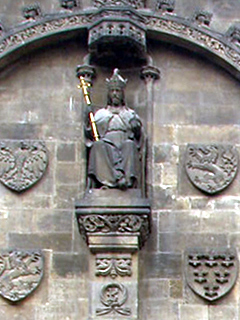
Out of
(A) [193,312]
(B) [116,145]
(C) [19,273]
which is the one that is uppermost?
(B) [116,145]

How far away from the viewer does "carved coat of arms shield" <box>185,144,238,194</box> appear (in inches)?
716

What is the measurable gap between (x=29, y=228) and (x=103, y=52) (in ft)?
7.89

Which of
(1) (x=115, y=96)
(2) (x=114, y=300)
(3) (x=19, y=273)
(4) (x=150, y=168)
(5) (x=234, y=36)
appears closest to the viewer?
(2) (x=114, y=300)

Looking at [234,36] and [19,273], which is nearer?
[19,273]

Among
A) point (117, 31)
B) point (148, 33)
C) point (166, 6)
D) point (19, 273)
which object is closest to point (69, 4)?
point (117, 31)

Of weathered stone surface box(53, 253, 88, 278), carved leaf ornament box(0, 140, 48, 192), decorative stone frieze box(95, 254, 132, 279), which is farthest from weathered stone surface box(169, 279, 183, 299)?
carved leaf ornament box(0, 140, 48, 192)

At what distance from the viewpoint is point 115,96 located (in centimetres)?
1817

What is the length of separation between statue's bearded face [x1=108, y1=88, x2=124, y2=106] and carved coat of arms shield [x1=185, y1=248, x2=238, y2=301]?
2.00 meters

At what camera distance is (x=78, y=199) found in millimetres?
18031

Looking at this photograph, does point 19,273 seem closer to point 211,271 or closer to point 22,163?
point 22,163

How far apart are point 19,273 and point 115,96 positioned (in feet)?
7.99

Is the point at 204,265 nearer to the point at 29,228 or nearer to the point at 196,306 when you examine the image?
the point at 196,306

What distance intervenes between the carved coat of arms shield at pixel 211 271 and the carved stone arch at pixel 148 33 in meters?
2.31

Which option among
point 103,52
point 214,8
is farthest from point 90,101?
point 214,8
